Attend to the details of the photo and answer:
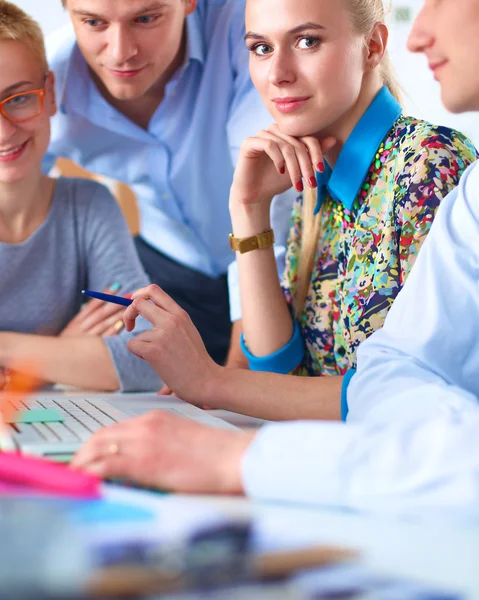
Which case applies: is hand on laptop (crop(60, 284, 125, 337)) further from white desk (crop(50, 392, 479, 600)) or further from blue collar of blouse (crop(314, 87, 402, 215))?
white desk (crop(50, 392, 479, 600))

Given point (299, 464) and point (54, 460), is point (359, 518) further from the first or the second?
point (54, 460)

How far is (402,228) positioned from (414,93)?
1010mm

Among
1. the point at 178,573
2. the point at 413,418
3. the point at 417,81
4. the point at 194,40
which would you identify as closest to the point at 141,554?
the point at 178,573

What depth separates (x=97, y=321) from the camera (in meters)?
1.49

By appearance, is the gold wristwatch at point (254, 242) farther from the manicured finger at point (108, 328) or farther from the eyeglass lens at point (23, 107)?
the eyeglass lens at point (23, 107)

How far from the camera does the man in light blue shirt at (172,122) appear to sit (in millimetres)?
1490

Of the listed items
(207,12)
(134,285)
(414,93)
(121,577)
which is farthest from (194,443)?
(414,93)

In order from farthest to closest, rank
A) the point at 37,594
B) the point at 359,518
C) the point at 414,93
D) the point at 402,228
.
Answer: the point at 414,93
the point at 402,228
the point at 359,518
the point at 37,594

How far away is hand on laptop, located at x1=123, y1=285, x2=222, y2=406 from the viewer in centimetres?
110

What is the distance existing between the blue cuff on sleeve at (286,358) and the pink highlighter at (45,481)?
2.41 feet

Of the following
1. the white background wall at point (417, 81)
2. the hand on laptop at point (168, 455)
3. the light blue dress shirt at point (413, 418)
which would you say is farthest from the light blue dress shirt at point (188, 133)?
the hand on laptop at point (168, 455)

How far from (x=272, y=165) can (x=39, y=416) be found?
641mm

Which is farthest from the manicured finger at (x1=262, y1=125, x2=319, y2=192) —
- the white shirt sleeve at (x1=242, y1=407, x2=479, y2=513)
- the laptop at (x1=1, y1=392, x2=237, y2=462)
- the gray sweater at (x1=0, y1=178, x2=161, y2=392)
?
the white shirt sleeve at (x1=242, y1=407, x2=479, y2=513)

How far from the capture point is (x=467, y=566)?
1.48 feet
